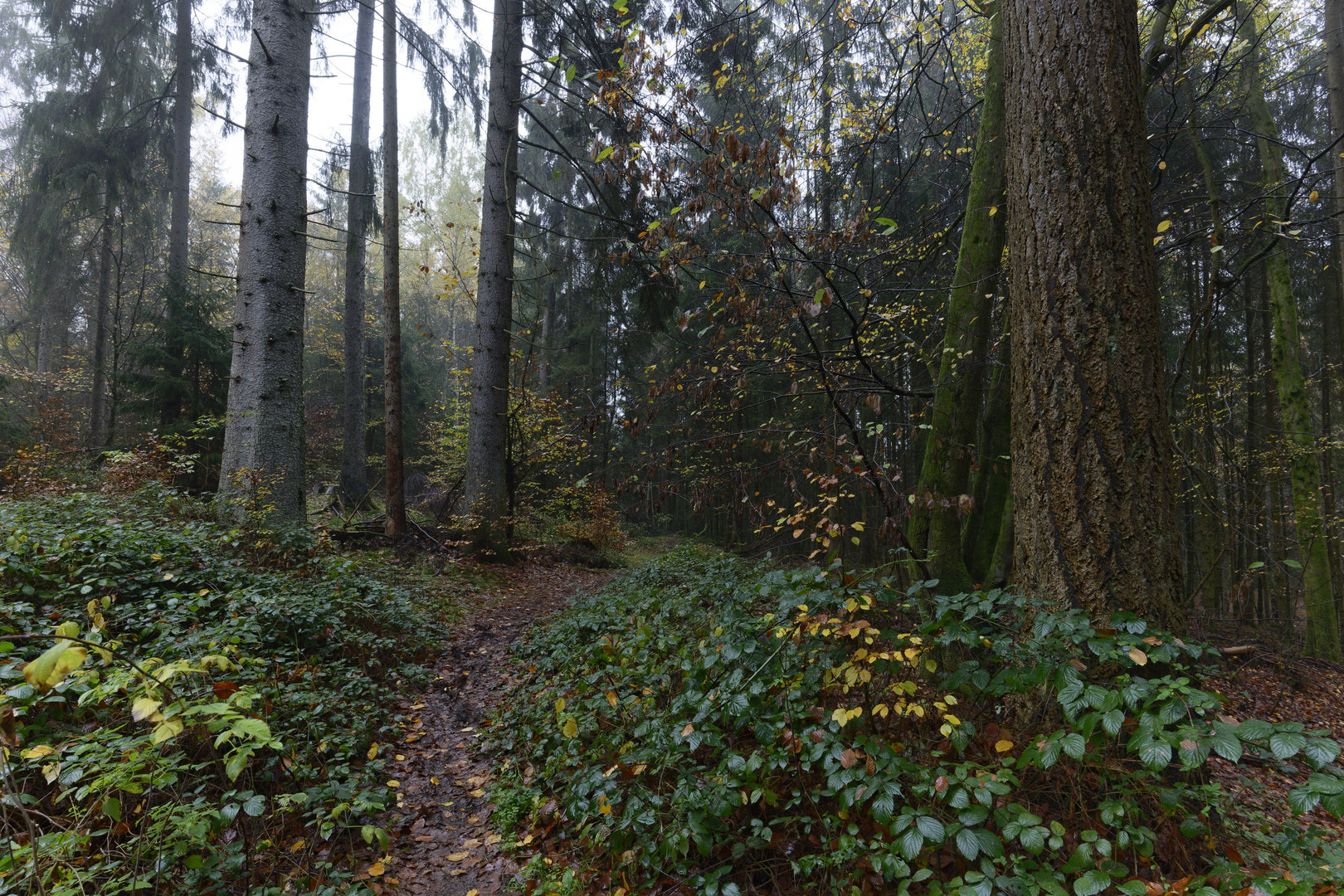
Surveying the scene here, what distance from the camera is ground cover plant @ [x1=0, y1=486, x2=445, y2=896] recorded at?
195 cm

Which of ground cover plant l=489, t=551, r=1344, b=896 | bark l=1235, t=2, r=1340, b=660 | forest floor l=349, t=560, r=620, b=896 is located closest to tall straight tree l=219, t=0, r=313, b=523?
forest floor l=349, t=560, r=620, b=896

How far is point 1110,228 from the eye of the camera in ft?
7.77

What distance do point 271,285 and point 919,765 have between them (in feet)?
22.5

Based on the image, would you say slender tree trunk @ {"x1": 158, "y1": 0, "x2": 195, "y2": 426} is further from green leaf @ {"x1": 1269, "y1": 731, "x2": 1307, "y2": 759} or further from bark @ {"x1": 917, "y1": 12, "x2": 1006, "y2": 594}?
green leaf @ {"x1": 1269, "y1": 731, "x2": 1307, "y2": 759}

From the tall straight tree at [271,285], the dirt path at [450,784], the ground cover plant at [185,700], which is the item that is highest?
the tall straight tree at [271,285]

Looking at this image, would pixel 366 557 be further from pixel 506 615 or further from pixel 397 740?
pixel 397 740

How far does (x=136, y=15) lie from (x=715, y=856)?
1714cm

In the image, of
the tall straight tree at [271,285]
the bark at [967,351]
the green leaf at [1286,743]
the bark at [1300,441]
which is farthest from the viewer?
the bark at [1300,441]

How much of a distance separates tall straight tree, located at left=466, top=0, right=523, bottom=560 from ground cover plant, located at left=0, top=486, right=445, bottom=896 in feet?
11.9

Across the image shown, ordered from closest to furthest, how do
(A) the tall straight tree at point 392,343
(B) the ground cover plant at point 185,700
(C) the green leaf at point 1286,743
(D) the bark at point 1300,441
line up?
(C) the green leaf at point 1286,743 < (B) the ground cover plant at point 185,700 < (D) the bark at point 1300,441 < (A) the tall straight tree at point 392,343

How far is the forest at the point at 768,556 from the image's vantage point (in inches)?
79.6

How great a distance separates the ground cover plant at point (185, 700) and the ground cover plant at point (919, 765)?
42.3 inches

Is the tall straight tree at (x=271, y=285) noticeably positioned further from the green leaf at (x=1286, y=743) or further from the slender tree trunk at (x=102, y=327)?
the slender tree trunk at (x=102, y=327)

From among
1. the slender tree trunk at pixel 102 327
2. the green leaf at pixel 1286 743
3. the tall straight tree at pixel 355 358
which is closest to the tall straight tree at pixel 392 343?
the tall straight tree at pixel 355 358
